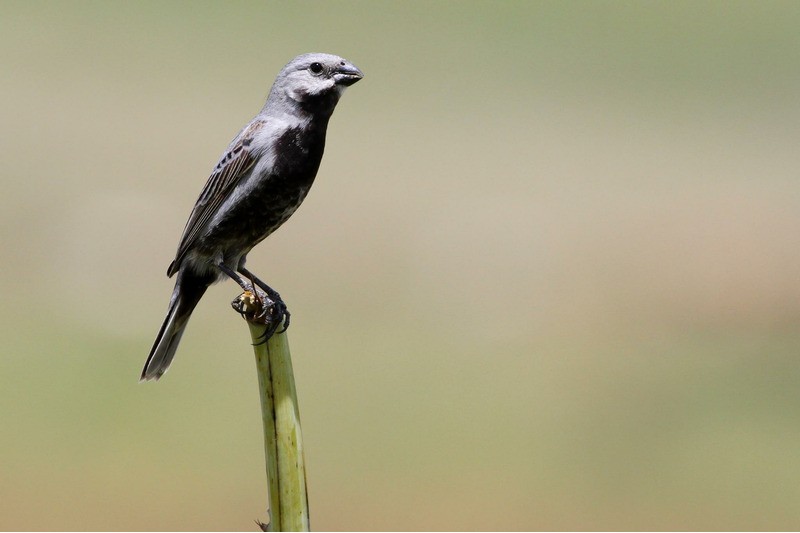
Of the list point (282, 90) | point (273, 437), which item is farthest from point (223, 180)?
point (273, 437)

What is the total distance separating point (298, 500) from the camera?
295 centimetres

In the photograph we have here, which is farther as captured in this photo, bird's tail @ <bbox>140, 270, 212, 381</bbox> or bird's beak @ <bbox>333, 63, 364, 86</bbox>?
bird's tail @ <bbox>140, 270, 212, 381</bbox>

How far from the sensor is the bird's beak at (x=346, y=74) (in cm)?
432

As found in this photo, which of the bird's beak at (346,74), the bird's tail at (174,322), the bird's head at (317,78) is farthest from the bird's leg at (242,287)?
the bird's beak at (346,74)

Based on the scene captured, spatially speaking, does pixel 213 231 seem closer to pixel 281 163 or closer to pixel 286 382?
pixel 281 163

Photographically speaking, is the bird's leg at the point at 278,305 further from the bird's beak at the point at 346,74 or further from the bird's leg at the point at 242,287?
the bird's beak at the point at 346,74

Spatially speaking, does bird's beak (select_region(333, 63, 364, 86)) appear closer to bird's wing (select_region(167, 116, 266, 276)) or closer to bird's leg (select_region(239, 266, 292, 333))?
bird's wing (select_region(167, 116, 266, 276))

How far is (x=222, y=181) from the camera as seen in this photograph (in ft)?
14.7

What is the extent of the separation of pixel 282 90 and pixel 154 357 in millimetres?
1379

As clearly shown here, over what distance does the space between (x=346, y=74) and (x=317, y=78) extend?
0.14 meters

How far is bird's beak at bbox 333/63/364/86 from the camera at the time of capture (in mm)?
4324

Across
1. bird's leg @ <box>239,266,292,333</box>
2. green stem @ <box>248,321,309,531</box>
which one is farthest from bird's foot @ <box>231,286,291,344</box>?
green stem @ <box>248,321,309,531</box>

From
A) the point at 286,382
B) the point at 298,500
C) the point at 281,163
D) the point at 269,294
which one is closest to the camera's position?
the point at 298,500

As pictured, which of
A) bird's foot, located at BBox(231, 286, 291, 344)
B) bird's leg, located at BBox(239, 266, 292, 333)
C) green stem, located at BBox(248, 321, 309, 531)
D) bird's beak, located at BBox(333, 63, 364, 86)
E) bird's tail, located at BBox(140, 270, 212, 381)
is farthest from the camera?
bird's tail, located at BBox(140, 270, 212, 381)
